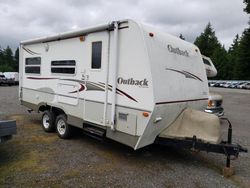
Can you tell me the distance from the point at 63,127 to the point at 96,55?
2383mm

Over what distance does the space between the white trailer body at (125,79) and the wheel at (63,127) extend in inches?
10.1

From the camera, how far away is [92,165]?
5039 millimetres

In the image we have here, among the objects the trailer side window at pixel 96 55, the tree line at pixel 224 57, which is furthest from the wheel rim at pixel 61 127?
the tree line at pixel 224 57

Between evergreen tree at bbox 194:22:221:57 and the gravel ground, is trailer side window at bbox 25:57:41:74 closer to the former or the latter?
the gravel ground

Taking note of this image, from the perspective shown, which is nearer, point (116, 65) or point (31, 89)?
point (116, 65)

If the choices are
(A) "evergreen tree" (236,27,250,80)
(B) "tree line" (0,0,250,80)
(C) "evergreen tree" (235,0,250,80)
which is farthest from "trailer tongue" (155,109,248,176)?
(B) "tree line" (0,0,250,80)

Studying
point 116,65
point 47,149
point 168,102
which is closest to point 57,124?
point 47,149

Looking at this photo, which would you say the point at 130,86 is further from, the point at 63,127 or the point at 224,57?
the point at 224,57

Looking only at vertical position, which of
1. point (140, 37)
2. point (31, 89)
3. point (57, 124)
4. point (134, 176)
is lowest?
point (134, 176)

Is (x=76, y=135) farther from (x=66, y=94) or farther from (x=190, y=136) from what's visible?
(x=190, y=136)

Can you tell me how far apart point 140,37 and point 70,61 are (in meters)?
2.39

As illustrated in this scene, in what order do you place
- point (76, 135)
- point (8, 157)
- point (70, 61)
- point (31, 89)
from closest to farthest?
point (8, 157) < point (70, 61) < point (76, 135) < point (31, 89)

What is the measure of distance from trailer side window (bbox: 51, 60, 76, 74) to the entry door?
0.60 meters

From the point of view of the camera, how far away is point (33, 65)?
25.7ft
